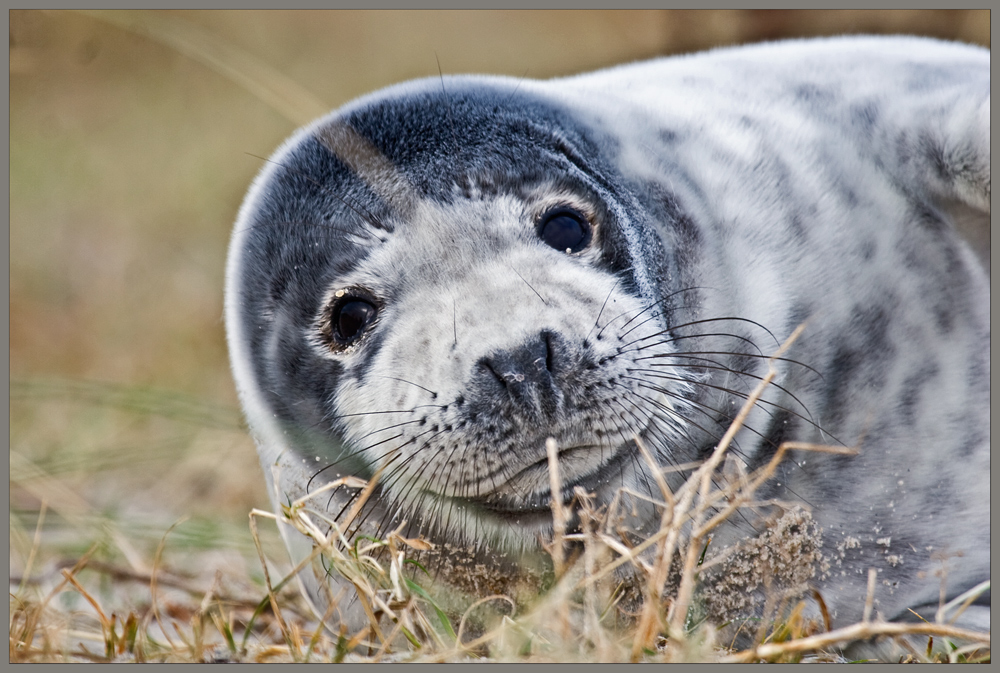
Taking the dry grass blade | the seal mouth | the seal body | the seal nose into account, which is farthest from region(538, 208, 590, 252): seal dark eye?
the dry grass blade

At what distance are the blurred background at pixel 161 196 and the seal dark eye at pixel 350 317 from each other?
54 cm

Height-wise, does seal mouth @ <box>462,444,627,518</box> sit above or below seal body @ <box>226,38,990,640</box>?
below

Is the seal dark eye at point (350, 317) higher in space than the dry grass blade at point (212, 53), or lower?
lower

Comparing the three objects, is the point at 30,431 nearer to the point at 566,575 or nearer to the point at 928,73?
the point at 566,575

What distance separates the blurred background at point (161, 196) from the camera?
2734 mm

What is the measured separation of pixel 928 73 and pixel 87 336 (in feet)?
13.1

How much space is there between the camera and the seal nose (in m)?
1.86

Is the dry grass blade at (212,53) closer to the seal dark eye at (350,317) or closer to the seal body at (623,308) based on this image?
the seal body at (623,308)

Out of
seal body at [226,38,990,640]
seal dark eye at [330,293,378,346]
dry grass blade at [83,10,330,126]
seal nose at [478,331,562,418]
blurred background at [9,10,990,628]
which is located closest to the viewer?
seal nose at [478,331,562,418]

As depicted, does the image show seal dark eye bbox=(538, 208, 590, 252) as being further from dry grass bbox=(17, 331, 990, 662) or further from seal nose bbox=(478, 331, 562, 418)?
dry grass bbox=(17, 331, 990, 662)

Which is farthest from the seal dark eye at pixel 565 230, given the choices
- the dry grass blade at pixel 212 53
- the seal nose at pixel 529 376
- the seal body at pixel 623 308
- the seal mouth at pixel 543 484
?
the dry grass blade at pixel 212 53

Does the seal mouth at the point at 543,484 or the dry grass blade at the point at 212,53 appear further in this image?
the dry grass blade at the point at 212,53

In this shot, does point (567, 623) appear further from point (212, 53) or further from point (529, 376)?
point (212, 53)

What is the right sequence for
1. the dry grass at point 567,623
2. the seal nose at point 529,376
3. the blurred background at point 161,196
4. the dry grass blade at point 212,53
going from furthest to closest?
the blurred background at point 161,196, the dry grass blade at point 212,53, the seal nose at point 529,376, the dry grass at point 567,623
